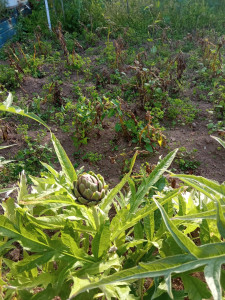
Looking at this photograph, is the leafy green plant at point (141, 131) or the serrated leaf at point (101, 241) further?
the leafy green plant at point (141, 131)

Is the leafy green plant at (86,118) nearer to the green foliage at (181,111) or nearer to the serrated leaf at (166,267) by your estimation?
A: the green foliage at (181,111)

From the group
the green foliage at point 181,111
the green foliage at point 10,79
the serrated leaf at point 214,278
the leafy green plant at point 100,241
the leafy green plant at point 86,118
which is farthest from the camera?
the green foliage at point 10,79

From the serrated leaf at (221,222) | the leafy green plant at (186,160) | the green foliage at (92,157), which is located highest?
the serrated leaf at (221,222)

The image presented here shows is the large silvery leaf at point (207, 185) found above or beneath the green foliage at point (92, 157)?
above

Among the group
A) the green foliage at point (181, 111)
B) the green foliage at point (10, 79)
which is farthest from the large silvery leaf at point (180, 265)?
the green foliage at point (10, 79)

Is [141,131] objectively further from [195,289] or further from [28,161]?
[195,289]

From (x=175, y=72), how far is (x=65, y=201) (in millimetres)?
2716

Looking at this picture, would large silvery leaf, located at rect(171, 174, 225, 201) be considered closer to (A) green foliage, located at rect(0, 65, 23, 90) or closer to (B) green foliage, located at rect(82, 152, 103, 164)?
(B) green foliage, located at rect(82, 152, 103, 164)

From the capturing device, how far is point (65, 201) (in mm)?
1216

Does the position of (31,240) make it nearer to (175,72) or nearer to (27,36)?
(175,72)

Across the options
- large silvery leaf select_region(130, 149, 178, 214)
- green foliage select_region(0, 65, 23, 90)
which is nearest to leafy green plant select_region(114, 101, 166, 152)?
large silvery leaf select_region(130, 149, 178, 214)

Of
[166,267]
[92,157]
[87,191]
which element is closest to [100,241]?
[87,191]

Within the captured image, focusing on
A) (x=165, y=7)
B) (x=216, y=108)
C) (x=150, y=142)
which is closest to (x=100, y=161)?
(x=150, y=142)

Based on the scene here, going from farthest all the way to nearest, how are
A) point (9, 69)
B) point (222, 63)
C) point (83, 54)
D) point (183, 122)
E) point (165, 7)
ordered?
point (165, 7), point (83, 54), point (222, 63), point (9, 69), point (183, 122)
